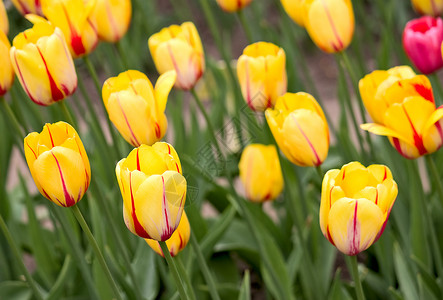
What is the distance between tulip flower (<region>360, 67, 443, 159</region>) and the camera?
98cm

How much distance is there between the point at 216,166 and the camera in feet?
3.52

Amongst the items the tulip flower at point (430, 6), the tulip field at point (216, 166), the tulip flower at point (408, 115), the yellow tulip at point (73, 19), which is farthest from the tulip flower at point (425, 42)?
the yellow tulip at point (73, 19)

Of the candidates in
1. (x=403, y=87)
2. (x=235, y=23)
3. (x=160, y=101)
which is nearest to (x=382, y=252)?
(x=403, y=87)

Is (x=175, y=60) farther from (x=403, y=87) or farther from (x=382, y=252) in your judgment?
(x=382, y=252)

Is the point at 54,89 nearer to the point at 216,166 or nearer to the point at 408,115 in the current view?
the point at 216,166

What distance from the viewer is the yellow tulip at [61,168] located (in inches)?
34.1

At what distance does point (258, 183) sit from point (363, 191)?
0.70 meters

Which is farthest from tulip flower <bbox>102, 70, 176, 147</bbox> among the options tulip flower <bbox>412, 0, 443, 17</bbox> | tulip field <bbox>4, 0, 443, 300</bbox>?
tulip flower <bbox>412, 0, 443, 17</bbox>

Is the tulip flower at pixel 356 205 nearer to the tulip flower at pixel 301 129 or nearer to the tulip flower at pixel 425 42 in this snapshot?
the tulip flower at pixel 301 129

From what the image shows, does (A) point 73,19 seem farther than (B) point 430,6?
No

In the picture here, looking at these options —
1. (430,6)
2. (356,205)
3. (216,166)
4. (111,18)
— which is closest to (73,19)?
(111,18)

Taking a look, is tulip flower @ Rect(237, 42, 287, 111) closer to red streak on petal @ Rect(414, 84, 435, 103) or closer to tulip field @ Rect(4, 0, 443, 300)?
tulip field @ Rect(4, 0, 443, 300)

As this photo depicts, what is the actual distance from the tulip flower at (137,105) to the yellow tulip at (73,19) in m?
0.19

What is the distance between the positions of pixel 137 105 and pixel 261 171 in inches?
22.0
